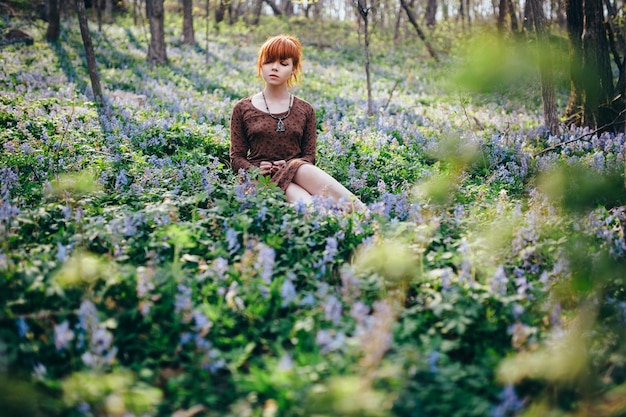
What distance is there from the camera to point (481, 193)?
5145mm

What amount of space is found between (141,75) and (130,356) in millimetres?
11724

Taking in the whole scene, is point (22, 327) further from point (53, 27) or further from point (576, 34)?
point (53, 27)

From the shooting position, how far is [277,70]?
201 inches

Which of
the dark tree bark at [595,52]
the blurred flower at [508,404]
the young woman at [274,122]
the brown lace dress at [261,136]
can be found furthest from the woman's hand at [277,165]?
the dark tree bark at [595,52]

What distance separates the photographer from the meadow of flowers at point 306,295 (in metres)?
2.35

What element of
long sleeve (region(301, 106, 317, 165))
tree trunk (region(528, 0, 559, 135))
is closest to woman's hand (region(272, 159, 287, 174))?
long sleeve (region(301, 106, 317, 165))

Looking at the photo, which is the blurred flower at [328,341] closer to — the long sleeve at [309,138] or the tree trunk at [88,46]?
the long sleeve at [309,138]

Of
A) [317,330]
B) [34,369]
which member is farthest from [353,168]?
[34,369]

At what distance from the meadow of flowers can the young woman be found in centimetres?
47

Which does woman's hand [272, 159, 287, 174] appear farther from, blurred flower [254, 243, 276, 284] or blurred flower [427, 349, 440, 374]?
blurred flower [427, 349, 440, 374]

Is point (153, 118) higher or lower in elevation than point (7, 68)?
lower

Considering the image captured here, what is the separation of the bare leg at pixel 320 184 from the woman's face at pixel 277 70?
3.49 feet

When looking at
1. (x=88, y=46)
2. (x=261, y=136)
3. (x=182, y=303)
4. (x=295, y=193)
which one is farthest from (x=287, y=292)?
(x=88, y=46)

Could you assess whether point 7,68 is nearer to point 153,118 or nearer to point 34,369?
point 153,118
